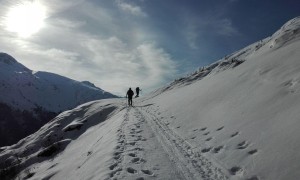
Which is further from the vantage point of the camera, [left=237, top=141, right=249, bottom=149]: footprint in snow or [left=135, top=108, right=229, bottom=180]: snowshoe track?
[left=237, top=141, right=249, bottom=149]: footprint in snow

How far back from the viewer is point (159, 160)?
44.8 ft

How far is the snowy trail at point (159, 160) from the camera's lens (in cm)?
1182

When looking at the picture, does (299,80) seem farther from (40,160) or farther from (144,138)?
(40,160)

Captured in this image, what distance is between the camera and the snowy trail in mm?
11820

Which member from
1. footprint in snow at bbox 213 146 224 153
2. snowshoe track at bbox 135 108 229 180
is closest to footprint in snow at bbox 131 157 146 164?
snowshoe track at bbox 135 108 229 180

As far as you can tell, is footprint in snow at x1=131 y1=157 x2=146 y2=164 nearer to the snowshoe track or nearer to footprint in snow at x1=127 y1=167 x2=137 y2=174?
footprint in snow at x1=127 y1=167 x2=137 y2=174

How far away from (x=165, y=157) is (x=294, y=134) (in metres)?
5.56

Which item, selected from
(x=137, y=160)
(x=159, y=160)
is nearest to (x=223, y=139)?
(x=159, y=160)

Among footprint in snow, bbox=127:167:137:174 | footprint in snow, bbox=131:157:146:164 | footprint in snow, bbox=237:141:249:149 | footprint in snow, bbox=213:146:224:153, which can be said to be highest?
footprint in snow, bbox=237:141:249:149

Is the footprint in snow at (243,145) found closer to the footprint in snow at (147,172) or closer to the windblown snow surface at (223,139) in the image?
the windblown snow surface at (223,139)

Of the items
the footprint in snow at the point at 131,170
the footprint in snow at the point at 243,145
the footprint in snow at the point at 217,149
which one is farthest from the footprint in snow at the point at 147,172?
the footprint in snow at the point at 243,145

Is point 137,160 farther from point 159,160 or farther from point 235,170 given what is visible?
point 235,170

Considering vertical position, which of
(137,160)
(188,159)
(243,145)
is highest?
(243,145)

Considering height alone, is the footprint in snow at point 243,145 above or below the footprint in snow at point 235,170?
above
